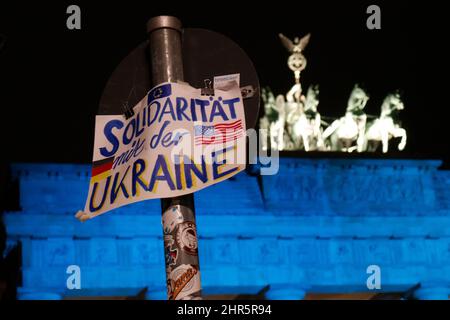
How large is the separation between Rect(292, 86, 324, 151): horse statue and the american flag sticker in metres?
37.6

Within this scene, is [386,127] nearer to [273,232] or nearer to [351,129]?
[351,129]

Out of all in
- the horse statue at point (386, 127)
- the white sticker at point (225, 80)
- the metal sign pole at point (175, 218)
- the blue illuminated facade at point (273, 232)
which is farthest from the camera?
the horse statue at point (386, 127)

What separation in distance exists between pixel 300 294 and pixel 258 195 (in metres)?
4.55

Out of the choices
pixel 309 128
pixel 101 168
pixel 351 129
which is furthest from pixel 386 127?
pixel 101 168

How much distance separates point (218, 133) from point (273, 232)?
38285 millimetres

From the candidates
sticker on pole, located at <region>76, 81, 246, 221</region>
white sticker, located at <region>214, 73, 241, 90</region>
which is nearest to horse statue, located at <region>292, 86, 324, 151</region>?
white sticker, located at <region>214, 73, 241, 90</region>

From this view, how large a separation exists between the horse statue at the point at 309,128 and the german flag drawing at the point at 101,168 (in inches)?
1475

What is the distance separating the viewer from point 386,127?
4475cm

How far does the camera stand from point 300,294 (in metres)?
42.6

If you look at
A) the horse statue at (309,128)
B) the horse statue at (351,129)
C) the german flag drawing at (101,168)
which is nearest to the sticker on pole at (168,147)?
the german flag drawing at (101,168)

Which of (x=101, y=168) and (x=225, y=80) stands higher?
(x=225, y=80)

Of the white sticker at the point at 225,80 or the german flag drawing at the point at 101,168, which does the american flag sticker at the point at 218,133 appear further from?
the german flag drawing at the point at 101,168

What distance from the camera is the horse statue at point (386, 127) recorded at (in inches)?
1758

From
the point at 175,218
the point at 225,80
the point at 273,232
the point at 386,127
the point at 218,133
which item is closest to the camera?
the point at 175,218
